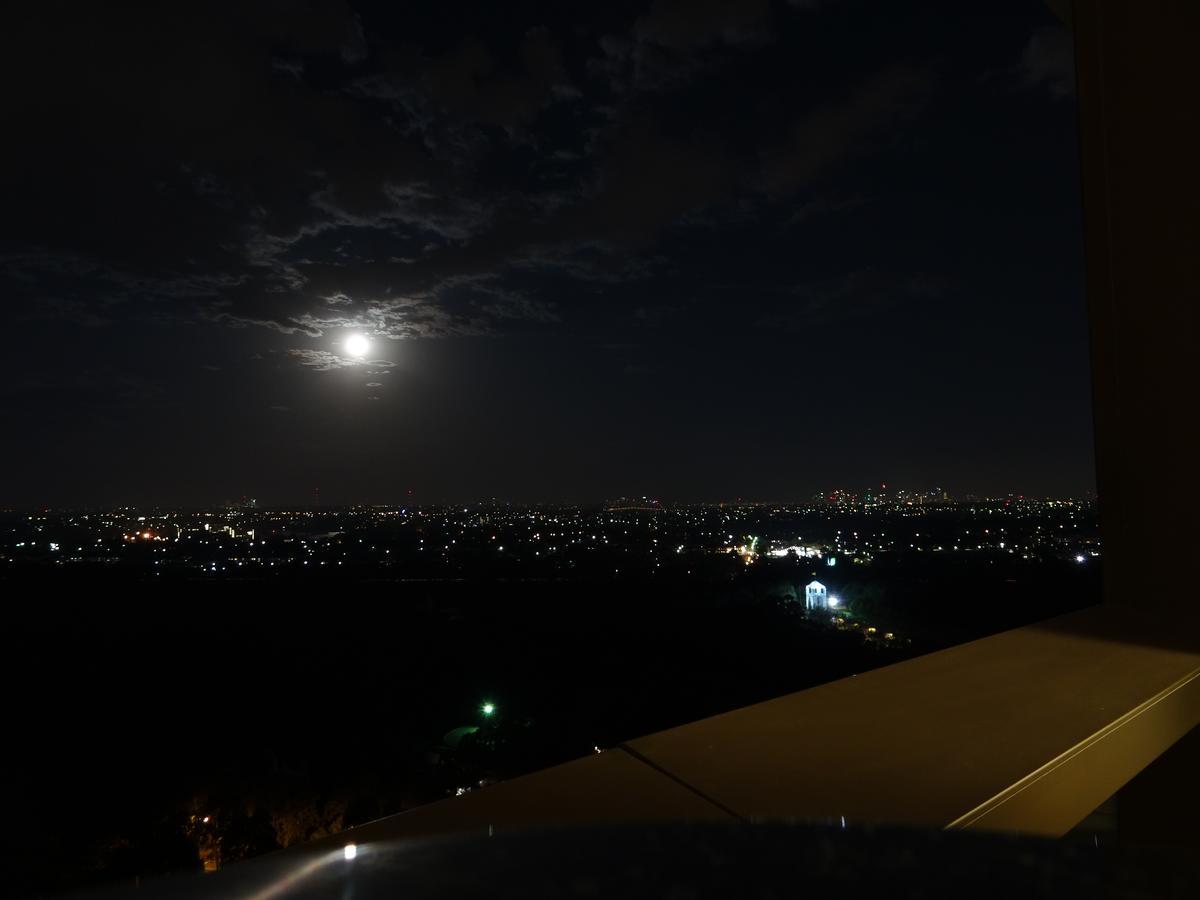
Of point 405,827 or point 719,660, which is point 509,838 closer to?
point 405,827

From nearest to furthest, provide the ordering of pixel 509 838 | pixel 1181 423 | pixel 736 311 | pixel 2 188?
pixel 509 838 → pixel 1181 423 → pixel 2 188 → pixel 736 311

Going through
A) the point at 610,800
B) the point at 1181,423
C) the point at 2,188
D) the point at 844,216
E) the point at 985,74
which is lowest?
the point at 610,800

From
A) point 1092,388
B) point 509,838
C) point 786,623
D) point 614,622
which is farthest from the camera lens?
point 614,622

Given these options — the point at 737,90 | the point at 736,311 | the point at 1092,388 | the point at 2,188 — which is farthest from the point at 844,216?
the point at 736,311

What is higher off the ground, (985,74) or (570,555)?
(985,74)

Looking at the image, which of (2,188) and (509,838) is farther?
(2,188)

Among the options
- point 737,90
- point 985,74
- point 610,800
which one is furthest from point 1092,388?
point 737,90

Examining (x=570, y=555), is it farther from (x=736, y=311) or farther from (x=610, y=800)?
(x=610, y=800)
